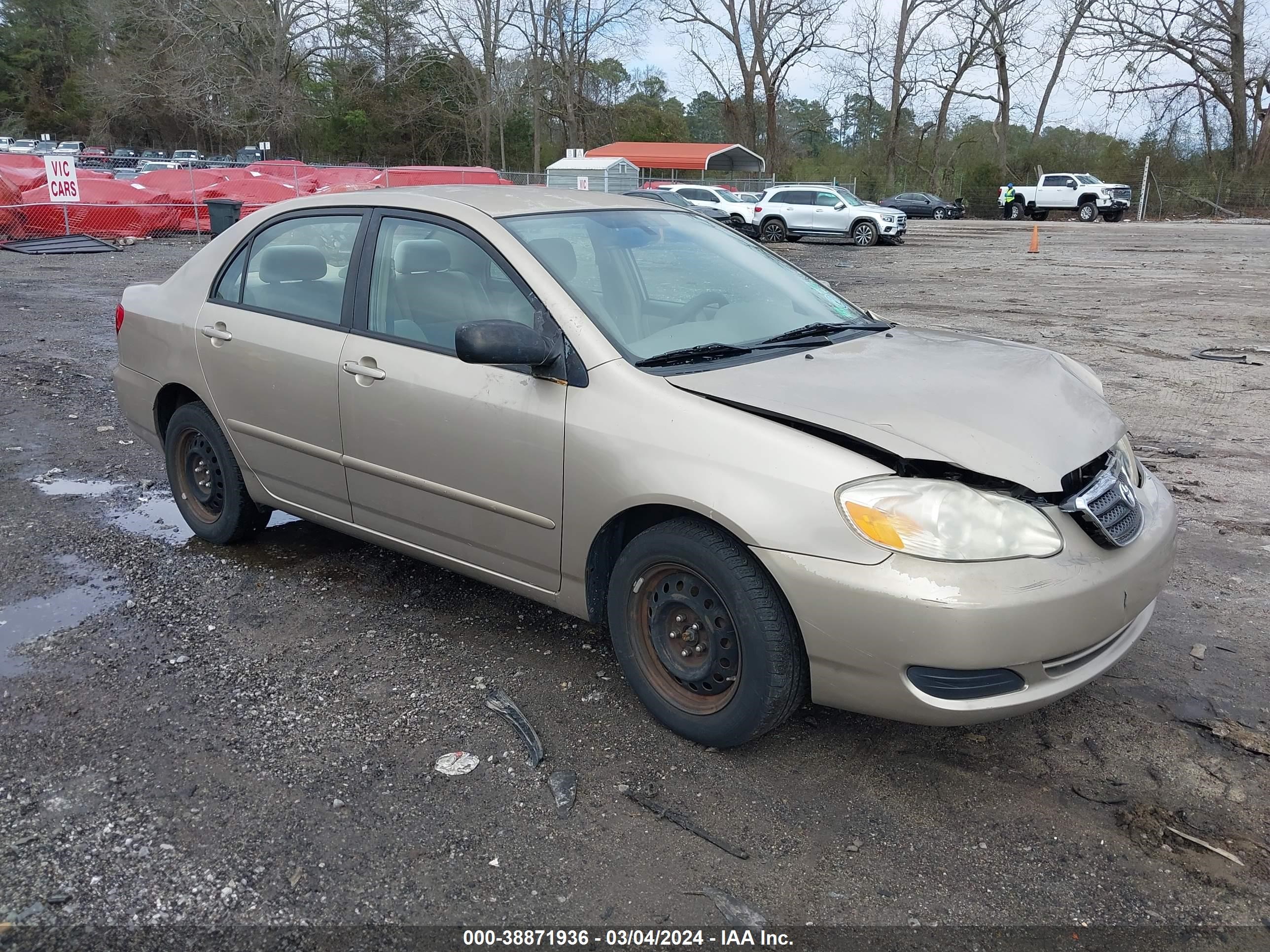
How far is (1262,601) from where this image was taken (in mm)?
4203

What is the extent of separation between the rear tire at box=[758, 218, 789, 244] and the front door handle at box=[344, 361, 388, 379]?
26.6m

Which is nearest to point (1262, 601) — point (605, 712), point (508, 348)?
point (605, 712)

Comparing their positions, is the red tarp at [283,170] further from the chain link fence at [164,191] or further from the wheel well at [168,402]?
the wheel well at [168,402]

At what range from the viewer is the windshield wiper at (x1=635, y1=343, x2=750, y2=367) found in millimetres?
3266

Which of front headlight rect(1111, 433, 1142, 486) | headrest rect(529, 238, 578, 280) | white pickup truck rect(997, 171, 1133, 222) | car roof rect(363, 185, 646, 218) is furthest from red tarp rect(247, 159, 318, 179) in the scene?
front headlight rect(1111, 433, 1142, 486)

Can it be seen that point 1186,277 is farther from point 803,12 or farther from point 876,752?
point 803,12

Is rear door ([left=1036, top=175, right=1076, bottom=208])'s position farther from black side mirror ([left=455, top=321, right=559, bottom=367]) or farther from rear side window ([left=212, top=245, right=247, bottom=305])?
black side mirror ([left=455, top=321, right=559, bottom=367])

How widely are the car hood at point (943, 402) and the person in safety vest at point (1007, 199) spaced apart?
46.0 m

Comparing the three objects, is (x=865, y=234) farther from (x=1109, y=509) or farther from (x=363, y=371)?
(x=1109, y=509)

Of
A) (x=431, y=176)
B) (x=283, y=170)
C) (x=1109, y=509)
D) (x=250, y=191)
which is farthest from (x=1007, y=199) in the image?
(x=1109, y=509)

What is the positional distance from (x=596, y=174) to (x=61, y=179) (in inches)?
630

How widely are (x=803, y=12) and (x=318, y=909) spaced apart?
64362mm

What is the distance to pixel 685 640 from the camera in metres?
3.12

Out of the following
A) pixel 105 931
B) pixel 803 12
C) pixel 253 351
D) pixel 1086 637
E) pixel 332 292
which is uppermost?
pixel 803 12
